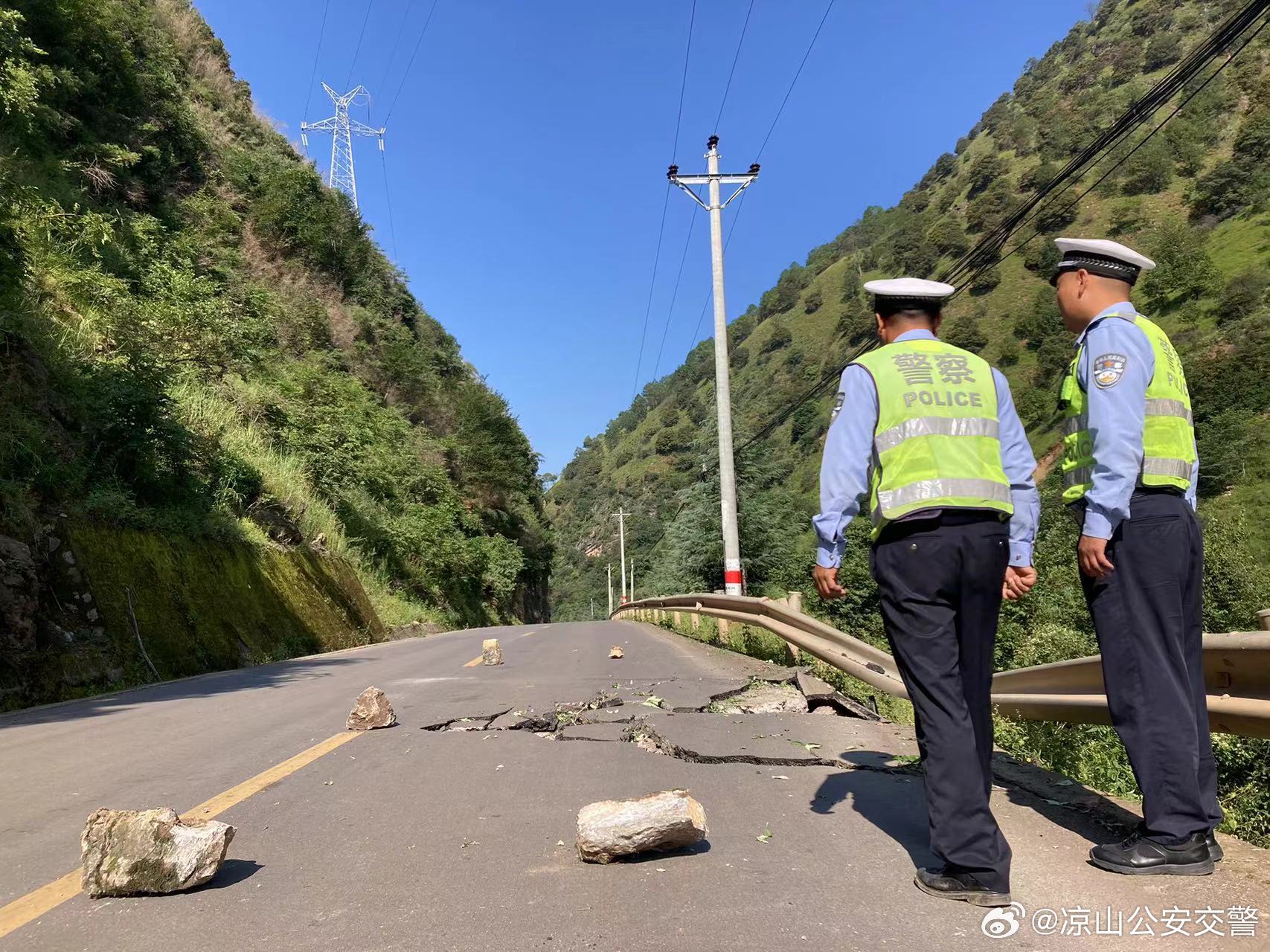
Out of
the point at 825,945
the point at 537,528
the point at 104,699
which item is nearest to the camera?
the point at 825,945

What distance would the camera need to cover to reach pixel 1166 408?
10.5 ft

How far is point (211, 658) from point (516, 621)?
35320mm

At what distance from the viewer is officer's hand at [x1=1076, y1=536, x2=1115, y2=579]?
10.4ft

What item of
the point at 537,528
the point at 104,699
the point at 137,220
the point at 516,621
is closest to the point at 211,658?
the point at 104,699

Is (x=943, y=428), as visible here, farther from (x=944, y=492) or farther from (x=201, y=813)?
(x=201, y=813)

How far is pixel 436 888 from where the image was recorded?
309 centimetres

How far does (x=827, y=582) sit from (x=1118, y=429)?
1.18 metres

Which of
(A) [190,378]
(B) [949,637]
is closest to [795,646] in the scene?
(B) [949,637]

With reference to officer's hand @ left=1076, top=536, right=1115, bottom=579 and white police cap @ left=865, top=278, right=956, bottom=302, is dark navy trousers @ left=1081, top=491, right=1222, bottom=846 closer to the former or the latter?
officer's hand @ left=1076, top=536, right=1115, bottom=579

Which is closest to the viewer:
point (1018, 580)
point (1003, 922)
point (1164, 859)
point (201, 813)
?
point (1003, 922)

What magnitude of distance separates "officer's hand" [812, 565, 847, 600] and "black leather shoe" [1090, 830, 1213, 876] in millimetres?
1331

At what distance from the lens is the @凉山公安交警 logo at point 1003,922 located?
263 cm

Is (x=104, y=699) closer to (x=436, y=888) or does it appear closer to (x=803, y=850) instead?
(x=436, y=888)

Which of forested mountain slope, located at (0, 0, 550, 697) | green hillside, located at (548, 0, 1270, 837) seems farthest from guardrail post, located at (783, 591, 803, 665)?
forested mountain slope, located at (0, 0, 550, 697)
